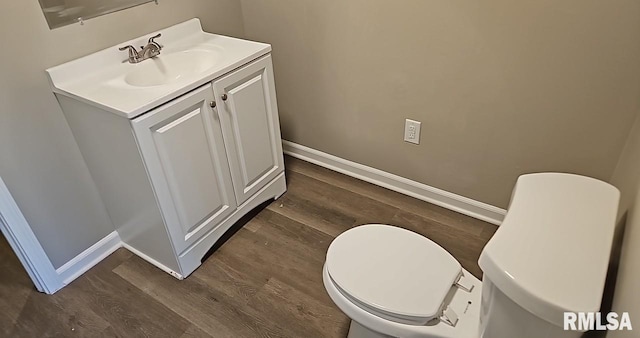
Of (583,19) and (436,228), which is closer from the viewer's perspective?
(583,19)

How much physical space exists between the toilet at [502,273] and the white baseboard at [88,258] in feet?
3.80

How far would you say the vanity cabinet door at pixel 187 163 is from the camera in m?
1.48

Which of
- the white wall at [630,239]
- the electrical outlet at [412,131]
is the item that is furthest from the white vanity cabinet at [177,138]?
the white wall at [630,239]

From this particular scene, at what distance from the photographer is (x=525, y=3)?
148 centimetres

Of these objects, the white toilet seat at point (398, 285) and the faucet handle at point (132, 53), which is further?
the faucet handle at point (132, 53)

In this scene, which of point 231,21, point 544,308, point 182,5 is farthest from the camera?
point 231,21

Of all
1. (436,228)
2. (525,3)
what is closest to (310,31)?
(525,3)

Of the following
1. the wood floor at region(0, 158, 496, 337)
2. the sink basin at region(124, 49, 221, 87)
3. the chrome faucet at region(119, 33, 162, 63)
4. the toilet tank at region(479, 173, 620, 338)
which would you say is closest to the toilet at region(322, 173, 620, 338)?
the toilet tank at region(479, 173, 620, 338)

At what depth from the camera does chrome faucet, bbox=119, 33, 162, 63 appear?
5.65 ft

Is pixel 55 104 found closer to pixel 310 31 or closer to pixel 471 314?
pixel 310 31

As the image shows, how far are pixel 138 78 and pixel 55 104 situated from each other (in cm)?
31

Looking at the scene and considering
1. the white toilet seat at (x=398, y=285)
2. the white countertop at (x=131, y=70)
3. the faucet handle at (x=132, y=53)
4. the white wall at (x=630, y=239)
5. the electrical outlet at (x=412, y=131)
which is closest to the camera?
the white wall at (x=630, y=239)

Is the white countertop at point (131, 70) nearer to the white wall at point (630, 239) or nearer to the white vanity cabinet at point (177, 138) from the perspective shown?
the white vanity cabinet at point (177, 138)

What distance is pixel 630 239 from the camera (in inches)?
40.7
